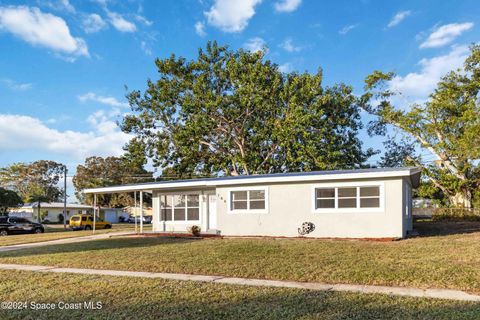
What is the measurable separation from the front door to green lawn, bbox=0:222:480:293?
20.5 ft

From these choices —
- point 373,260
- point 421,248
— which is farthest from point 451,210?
point 373,260

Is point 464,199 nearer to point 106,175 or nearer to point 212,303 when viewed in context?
point 212,303

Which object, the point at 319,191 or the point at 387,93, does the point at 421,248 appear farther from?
the point at 387,93

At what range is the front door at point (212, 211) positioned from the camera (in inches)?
832

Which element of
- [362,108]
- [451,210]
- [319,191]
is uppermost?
[362,108]

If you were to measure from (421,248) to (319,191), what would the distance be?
17.7 feet

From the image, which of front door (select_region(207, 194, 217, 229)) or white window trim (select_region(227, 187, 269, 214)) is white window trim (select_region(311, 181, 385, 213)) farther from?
front door (select_region(207, 194, 217, 229))

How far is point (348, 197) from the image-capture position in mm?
17234

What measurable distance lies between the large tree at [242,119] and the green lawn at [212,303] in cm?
2244

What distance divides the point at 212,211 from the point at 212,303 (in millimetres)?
14603

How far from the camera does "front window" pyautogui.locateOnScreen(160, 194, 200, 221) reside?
21859 mm

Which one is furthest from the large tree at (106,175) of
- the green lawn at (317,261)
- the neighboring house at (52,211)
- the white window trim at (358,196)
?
the green lawn at (317,261)

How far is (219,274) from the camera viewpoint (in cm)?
931

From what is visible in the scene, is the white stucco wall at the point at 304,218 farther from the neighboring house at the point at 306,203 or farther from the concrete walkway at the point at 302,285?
the concrete walkway at the point at 302,285
